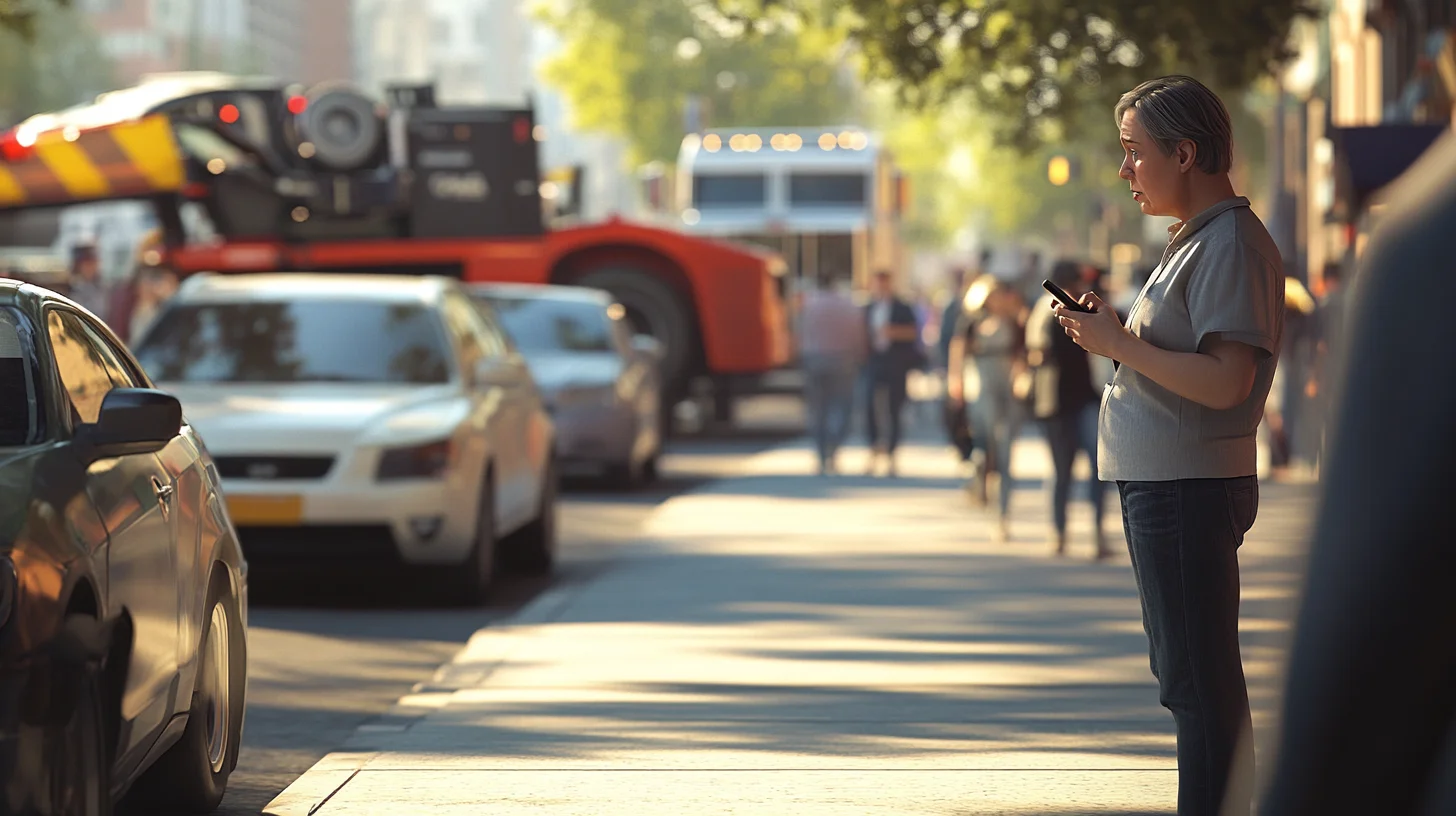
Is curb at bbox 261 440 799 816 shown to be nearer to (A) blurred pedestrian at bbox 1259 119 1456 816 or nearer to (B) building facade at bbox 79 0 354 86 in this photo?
(A) blurred pedestrian at bbox 1259 119 1456 816

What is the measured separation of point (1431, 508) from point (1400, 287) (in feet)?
0.34

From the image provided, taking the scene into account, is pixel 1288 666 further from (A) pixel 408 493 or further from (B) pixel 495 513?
(B) pixel 495 513

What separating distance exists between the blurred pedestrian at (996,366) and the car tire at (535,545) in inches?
119

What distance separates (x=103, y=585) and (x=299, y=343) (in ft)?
24.8

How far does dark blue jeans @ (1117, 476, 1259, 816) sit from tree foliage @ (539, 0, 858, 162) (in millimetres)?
59266

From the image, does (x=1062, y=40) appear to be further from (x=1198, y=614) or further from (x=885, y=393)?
(x=1198, y=614)

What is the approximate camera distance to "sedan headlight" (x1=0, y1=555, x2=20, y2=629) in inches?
174

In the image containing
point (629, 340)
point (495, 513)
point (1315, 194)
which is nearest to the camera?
point (495, 513)

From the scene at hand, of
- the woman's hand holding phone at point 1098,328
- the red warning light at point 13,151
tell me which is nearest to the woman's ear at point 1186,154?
the woman's hand holding phone at point 1098,328

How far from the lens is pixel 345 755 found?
7.29 meters

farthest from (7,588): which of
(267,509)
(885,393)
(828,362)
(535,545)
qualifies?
(885,393)

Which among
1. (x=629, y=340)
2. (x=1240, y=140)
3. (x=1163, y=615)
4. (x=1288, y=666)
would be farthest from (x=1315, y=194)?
(x=1288, y=666)

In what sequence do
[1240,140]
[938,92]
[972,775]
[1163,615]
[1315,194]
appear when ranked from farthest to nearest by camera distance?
[1240,140]
[1315,194]
[938,92]
[972,775]
[1163,615]

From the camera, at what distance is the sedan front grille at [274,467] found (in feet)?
36.8
